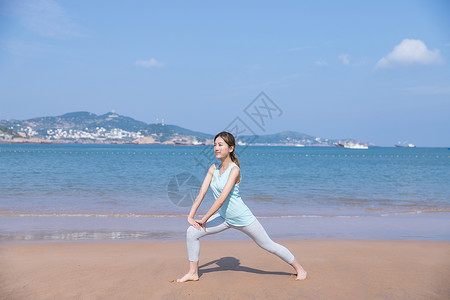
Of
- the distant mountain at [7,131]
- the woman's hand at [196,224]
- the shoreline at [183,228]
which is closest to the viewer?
the woman's hand at [196,224]

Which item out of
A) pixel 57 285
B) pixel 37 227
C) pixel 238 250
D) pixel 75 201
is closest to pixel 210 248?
pixel 238 250

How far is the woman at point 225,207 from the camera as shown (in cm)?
456

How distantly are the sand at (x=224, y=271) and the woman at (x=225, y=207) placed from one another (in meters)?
A: 0.52

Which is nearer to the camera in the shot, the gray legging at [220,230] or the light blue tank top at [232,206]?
the light blue tank top at [232,206]

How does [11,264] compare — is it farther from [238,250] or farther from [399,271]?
[399,271]

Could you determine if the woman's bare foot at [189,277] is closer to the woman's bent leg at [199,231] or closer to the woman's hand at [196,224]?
the woman's bent leg at [199,231]

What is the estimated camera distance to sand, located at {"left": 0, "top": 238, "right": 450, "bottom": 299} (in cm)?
463

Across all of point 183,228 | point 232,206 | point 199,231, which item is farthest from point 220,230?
point 183,228

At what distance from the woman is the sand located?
1.72 feet

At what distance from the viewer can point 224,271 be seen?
5.60 m

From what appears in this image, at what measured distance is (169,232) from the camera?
8680mm

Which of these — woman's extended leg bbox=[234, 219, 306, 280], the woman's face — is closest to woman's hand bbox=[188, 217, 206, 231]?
woman's extended leg bbox=[234, 219, 306, 280]

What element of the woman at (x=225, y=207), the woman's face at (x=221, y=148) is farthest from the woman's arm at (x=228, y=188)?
the woman's face at (x=221, y=148)

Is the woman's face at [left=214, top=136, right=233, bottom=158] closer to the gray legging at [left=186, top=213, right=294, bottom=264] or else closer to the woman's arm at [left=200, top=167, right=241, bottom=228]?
the woman's arm at [left=200, top=167, right=241, bottom=228]
